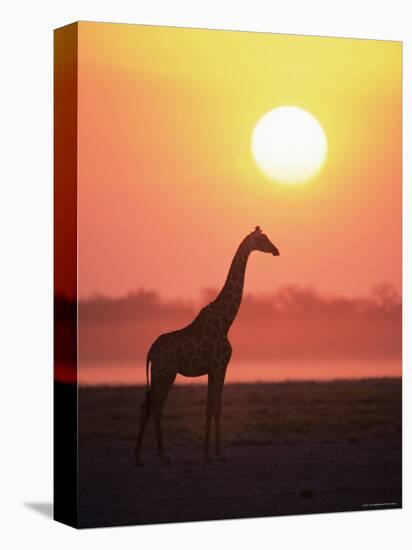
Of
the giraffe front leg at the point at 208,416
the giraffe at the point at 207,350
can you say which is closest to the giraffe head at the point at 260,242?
the giraffe at the point at 207,350

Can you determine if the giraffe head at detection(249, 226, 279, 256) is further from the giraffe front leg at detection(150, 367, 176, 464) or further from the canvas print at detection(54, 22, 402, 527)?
the giraffe front leg at detection(150, 367, 176, 464)

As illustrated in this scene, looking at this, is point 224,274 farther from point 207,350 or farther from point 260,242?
point 207,350

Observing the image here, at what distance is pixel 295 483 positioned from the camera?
12.7 meters

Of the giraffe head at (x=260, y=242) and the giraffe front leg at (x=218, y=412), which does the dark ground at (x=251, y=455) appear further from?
the giraffe head at (x=260, y=242)

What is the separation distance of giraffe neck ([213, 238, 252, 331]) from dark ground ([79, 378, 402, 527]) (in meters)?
0.52

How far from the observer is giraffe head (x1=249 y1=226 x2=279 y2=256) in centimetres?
1248

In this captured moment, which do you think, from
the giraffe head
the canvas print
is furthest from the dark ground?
the giraffe head

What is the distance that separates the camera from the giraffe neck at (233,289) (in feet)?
40.7

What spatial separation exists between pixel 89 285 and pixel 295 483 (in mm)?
2112

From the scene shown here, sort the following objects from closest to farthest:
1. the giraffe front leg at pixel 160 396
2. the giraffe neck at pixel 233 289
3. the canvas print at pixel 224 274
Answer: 1. the canvas print at pixel 224 274
2. the giraffe front leg at pixel 160 396
3. the giraffe neck at pixel 233 289

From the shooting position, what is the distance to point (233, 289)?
40.8 ft

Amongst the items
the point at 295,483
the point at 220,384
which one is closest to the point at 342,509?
the point at 295,483

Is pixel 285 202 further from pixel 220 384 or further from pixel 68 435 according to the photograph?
pixel 68 435

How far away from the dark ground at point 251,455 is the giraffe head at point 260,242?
0.96 m
